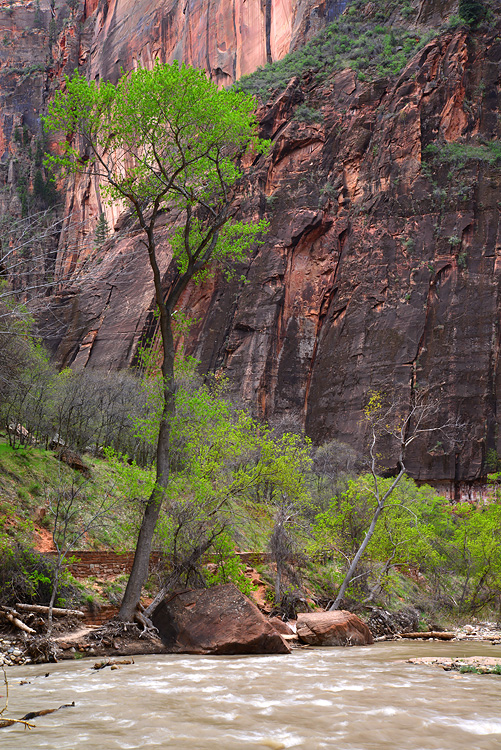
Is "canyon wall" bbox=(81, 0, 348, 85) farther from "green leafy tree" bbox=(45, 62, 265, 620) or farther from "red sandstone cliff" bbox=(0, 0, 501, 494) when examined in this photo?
"green leafy tree" bbox=(45, 62, 265, 620)

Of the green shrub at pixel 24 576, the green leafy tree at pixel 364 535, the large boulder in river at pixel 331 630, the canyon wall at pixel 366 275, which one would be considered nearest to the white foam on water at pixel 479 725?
the green shrub at pixel 24 576

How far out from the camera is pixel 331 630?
14469mm

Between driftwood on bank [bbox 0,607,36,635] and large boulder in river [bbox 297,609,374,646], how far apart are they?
21.8ft

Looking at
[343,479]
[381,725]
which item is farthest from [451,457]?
[381,725]

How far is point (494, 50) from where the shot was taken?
64.9m

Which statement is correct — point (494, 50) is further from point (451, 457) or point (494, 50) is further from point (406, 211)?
point (451, 457)

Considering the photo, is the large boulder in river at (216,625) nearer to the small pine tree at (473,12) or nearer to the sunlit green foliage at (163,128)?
the sunlit green foliage at (163,128)

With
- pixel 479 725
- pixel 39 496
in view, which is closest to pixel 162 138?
pixel 39 496

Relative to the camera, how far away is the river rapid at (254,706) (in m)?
4.84

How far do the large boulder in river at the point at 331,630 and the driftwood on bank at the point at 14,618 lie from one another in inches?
262

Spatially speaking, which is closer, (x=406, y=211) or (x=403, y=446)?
(x=403, y=446)

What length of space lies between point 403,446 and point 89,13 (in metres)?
126

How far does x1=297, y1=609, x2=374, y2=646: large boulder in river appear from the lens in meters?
14.4

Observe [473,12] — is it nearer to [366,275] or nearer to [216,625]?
[366,275]
